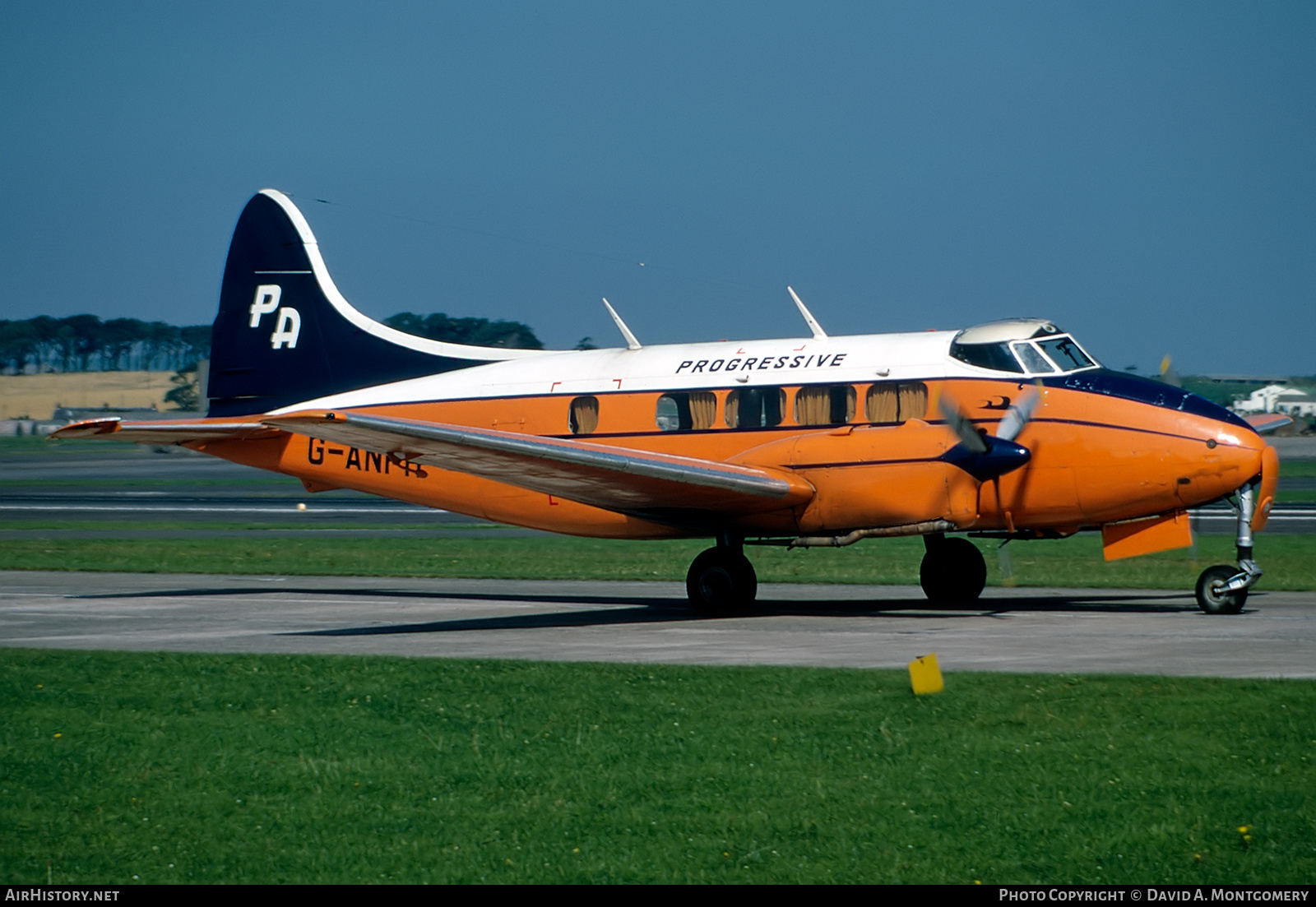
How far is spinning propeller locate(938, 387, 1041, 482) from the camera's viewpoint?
17.2m

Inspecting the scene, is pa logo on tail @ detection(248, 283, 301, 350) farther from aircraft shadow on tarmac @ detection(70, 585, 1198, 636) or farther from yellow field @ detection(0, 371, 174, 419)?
yellow field @ detection(0, 371, 174, 419)

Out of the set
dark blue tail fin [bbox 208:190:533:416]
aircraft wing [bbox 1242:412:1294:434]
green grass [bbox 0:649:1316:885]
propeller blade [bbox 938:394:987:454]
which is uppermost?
dark blue tail fin [bbox 208:190:533:416]

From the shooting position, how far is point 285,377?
23.4 meters

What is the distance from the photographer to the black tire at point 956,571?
20.0m

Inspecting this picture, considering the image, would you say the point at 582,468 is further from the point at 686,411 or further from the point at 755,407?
the point at 755,407

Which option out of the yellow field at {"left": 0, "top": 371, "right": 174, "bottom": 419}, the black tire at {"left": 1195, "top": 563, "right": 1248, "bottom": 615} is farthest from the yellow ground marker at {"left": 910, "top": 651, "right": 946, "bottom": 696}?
the yellow field at {"left": 0, "top": 371, "right": 174, "bottom": 419}

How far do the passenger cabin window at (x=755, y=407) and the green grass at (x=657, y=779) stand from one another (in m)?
6.50

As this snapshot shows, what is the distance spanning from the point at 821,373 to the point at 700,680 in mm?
7229

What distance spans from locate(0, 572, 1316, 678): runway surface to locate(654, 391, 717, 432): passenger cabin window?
2799mm

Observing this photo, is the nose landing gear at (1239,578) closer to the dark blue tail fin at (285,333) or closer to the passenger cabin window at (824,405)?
the passenger cabin window at (824,405)

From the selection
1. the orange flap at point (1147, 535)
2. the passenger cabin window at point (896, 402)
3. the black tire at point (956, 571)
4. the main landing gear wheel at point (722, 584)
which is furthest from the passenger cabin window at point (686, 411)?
the orange flap at point (1147, 535)

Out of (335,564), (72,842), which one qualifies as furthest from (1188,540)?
(335,564)

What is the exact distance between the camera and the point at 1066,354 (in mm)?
18234

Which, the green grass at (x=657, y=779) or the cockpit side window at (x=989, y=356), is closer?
the green grass at (x=657, y=779)
